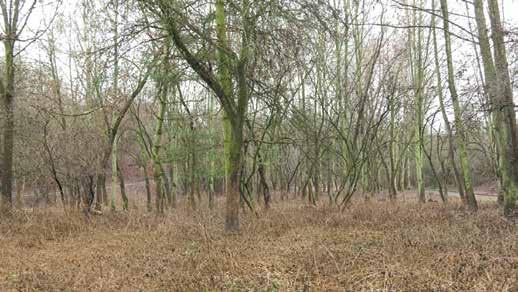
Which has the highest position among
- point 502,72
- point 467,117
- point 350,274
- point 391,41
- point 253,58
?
point 391,41

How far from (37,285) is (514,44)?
8.12m

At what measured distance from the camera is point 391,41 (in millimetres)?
16812

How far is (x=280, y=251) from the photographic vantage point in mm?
5930

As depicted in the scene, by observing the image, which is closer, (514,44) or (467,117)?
(514,44)

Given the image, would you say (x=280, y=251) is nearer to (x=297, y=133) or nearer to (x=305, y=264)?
(x=305, y=264)

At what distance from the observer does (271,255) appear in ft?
18.8

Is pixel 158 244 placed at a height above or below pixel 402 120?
below

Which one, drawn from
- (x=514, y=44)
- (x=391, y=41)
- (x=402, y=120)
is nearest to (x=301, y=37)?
(x=514, y=44)

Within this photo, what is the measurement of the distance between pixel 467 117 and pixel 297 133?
558 cm

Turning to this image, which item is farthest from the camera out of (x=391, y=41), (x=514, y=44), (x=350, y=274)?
(x=391, y=41)

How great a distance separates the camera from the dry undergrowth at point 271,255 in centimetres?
438

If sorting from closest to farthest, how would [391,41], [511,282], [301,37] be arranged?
[511,282] → [301,37] → [391,41]

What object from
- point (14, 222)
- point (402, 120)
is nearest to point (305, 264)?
point (14, 222)

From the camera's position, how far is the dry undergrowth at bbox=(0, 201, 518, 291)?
14.4ft
